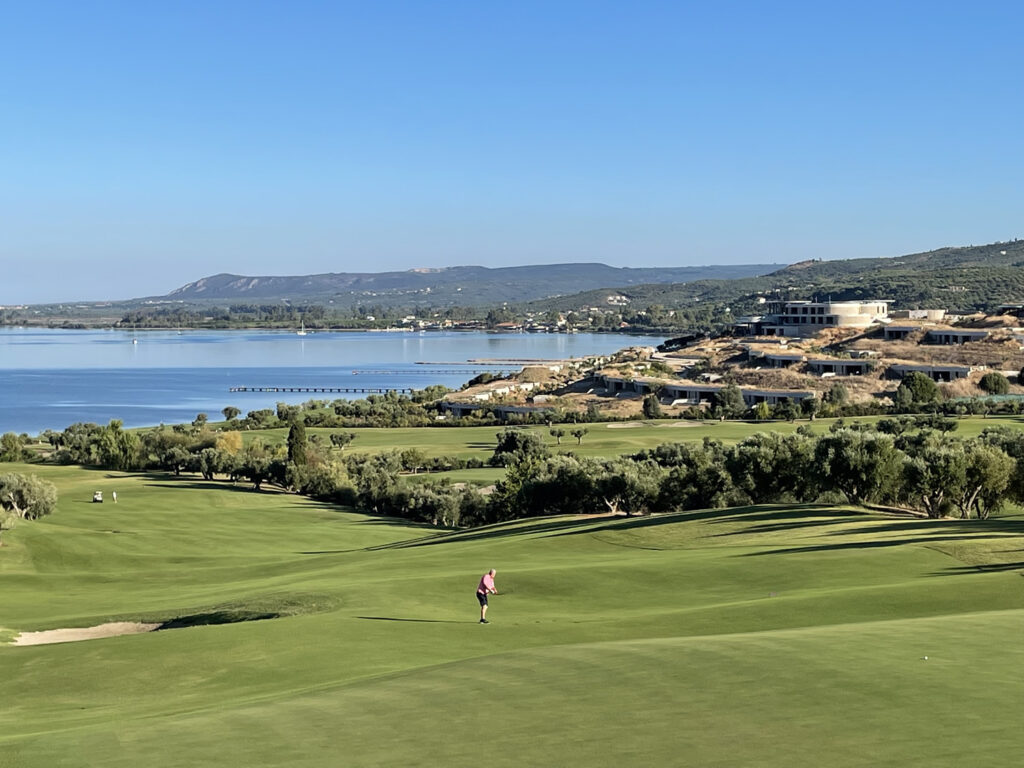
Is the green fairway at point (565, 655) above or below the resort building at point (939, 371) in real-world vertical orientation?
above

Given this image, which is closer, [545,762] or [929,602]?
[545,762]

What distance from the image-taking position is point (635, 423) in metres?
107

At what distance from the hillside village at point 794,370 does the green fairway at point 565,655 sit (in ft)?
251

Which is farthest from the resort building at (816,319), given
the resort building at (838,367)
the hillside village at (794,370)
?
the resort building at (838,367)

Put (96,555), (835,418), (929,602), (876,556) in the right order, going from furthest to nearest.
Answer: (835,418) → (96,555) → (876,556) → (929,602)

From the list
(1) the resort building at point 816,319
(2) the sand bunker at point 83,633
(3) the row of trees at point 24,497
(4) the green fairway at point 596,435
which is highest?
(1) the resort building at point 816,319

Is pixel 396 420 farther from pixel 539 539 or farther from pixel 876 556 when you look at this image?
pixel 876 556

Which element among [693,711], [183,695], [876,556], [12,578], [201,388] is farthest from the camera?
[201,388]

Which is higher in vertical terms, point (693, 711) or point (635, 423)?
point (693, 711)

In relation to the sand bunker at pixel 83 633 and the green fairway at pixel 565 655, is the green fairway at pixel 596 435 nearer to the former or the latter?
the green fairway at pixel 565 655

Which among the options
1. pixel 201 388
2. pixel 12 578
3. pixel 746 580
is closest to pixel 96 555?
pixel 12 578

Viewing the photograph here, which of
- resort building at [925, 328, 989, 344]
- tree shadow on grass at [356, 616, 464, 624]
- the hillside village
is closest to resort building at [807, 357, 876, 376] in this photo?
the hillside village

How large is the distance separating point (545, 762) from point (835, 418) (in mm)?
93170

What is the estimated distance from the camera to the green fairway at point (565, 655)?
12508 mm
